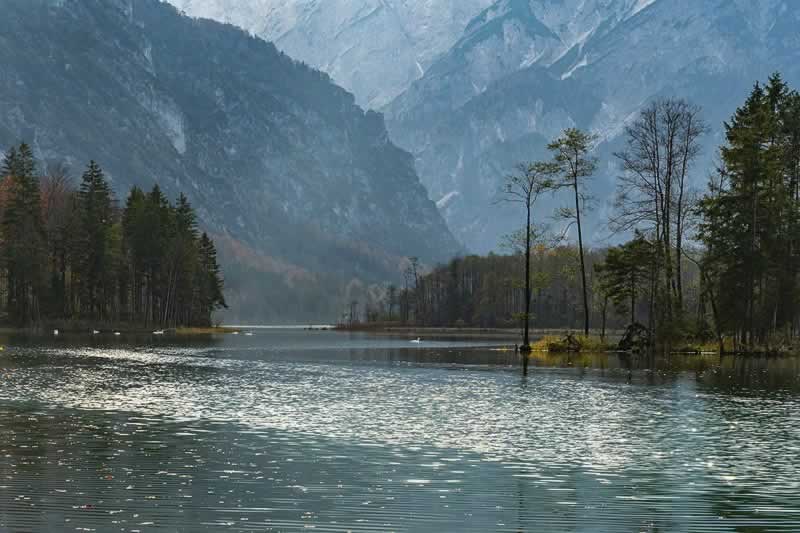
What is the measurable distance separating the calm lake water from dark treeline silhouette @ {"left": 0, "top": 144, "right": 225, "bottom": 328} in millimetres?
96390

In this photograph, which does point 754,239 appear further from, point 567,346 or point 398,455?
point 398,455

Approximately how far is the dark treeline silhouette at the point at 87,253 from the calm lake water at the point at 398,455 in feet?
316

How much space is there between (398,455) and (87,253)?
13596 cm

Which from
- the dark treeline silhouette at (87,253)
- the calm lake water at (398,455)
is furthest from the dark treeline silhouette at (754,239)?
the dark treeline silhouette at (87,253)

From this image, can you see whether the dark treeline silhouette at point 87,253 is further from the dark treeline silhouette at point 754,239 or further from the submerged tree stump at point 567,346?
the dark treeline silhouette at point 754,239

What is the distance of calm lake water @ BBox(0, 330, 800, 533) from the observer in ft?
70.6

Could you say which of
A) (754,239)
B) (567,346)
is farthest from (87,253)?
(754,239)

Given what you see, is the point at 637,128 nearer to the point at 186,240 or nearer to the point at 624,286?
the point at 624,286

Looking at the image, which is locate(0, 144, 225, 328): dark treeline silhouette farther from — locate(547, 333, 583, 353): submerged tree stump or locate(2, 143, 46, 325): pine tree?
locate(547, 333, 583, 353): submerged tree stump

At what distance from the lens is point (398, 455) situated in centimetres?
2981

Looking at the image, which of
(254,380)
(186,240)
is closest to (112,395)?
(254,380)

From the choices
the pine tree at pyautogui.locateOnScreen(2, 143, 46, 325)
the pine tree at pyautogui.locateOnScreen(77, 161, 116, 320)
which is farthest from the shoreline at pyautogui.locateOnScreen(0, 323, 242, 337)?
the pine tree at pyautogui.locateOnScreen(77, 161, 116, 320)

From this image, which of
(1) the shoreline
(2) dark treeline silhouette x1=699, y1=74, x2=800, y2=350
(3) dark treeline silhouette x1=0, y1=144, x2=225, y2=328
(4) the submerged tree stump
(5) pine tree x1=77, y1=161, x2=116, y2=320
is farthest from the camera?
(5) pine tree x1=77, y1=161, x2=116, y2=320

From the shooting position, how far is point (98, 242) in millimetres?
157500
